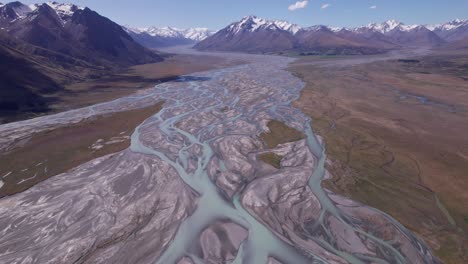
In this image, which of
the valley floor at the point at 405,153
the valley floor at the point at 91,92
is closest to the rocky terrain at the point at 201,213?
the valley floor at the point at 405,153

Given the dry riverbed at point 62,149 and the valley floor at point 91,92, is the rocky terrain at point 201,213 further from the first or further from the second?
the valley floor at point 91,92

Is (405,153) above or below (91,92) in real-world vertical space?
below

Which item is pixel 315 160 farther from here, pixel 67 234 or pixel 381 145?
pixel 67 234

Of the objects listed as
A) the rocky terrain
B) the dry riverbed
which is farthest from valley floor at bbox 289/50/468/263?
the dry riverbed

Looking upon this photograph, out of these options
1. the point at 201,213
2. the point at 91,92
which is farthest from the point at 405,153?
the point at 91,92

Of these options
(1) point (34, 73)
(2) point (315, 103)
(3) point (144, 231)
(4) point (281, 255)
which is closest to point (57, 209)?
(3) point (144, 231)

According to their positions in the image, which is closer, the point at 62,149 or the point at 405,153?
the point at 405,153

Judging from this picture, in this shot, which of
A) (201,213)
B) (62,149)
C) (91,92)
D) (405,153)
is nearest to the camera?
(201,213)

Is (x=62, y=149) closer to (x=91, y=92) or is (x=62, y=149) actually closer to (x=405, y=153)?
(x=91, y=92)

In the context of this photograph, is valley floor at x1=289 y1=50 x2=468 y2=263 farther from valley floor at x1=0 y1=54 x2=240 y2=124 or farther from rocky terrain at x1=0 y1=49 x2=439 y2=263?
valley floor at x1=0 y1=54 x2=240 y2=124
